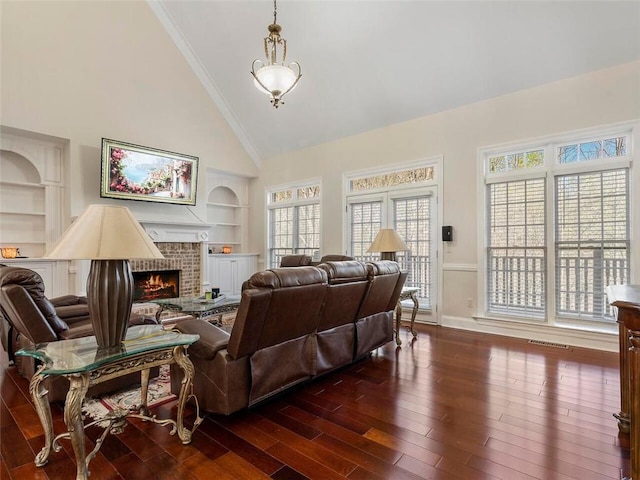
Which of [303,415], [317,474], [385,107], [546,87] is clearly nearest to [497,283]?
[546,87]

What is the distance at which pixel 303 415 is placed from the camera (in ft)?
8.33

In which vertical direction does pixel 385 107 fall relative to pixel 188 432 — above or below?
above

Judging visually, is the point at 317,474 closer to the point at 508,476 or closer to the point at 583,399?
the point at 508,476

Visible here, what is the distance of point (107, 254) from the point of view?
1.88 metres

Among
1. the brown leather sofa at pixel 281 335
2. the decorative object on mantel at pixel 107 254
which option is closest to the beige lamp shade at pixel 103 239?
the decorative object on mantel at pixel 107 254

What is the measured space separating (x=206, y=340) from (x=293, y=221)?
556cm

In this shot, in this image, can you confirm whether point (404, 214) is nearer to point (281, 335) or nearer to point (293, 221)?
point (293, 221)

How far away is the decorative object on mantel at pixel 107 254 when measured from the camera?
189cm

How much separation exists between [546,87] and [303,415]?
16.7 feet

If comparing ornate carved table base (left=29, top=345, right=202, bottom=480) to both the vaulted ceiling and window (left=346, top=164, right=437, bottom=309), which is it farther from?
the vaulted ceiling

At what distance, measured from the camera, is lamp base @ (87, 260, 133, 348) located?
1.97m

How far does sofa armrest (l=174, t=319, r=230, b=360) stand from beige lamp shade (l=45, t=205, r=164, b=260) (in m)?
0.78

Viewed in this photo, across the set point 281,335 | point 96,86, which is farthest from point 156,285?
point 281,335

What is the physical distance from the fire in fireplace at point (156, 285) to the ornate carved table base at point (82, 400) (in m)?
4.59
